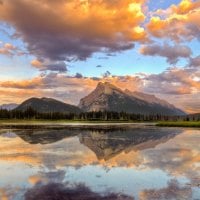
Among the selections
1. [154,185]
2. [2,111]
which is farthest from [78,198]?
[2,111]

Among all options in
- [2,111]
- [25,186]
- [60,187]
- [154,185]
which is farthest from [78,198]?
[2,111]

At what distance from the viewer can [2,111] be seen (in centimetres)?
19162

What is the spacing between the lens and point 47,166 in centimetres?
2403

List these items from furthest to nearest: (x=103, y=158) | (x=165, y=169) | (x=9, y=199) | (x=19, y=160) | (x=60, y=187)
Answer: (x=103, y=158) < (x=19, y=160) < (x=165, y=169) < (x=60, y=187) < (x=9, y=199)

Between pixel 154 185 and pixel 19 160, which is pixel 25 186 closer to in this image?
pixel 154 185

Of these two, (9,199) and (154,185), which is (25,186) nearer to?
(9,199)

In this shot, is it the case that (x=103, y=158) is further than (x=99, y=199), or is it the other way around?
(x=103, y=158)

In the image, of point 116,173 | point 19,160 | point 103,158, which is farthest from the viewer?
point 103,158

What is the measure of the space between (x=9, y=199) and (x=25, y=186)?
117 inches

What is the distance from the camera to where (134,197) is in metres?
15.3

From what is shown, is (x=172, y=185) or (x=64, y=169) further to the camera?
(x=64, y=169)

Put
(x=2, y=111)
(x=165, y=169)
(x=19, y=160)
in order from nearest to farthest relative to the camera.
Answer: (x=165, y=169) → (x=19, y=160) → (x=2, y=111)

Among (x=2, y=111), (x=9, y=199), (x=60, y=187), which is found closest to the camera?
(x=9, y=199)

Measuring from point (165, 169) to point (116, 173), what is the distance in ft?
13.2
